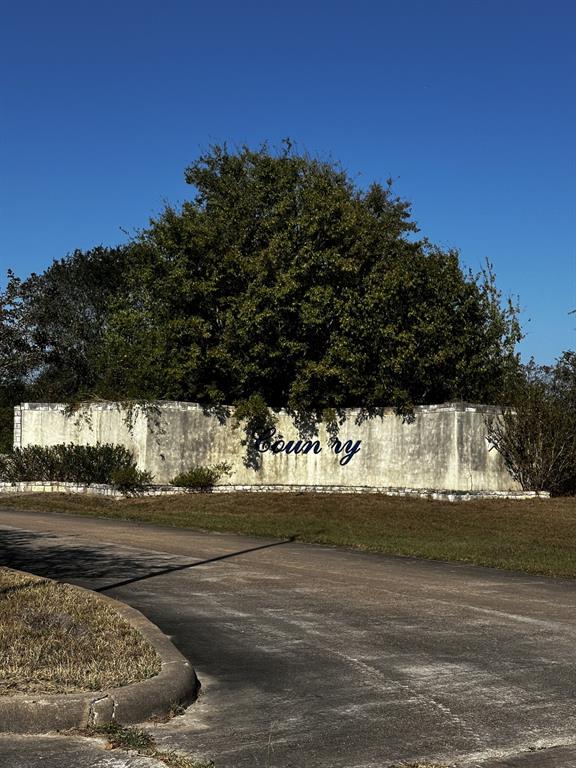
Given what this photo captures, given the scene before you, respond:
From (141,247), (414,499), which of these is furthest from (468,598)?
(141,247)

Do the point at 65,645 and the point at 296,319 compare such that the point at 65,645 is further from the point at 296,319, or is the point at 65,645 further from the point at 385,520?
the point at 296,319

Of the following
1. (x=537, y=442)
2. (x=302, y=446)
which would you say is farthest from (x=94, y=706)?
(x=302, y=446)

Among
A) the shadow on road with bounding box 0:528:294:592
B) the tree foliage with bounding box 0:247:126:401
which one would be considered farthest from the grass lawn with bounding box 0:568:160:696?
the tree foliage with bounding box 0:247:126:401

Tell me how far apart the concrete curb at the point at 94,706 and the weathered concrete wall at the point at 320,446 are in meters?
21.3

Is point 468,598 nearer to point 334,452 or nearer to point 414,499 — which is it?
point 414,499

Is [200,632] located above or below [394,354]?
below

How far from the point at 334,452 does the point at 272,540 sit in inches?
476

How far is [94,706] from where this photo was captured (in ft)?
Answer: 19.3

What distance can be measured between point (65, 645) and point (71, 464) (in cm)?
2195

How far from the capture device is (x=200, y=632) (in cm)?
882

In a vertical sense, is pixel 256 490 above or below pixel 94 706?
above

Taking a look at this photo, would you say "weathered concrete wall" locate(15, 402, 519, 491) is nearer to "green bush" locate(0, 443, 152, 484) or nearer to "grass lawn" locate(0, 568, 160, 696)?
"green bush" locate(0, 443, 152, 484)

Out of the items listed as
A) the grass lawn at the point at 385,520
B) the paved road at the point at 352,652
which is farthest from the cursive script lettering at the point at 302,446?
the paved road at the point at 352,652

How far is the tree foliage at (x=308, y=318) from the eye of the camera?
29219 mm
